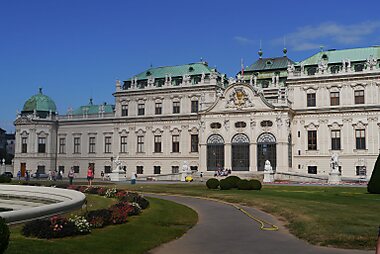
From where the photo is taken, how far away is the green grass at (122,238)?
13445 millimetres

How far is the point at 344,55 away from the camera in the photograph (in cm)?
6838

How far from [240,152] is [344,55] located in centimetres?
2102

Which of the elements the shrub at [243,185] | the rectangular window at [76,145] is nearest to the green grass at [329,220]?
the shrub at [243,185]

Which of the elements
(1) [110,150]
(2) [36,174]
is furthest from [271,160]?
(2) [36,174]

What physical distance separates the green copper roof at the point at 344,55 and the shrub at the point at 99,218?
186 ft

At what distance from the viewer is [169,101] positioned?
76750 mm

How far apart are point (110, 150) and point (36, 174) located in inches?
507

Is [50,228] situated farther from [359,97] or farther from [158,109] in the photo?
[158,109]

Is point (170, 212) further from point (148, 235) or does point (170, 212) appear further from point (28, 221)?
point (28, 221)

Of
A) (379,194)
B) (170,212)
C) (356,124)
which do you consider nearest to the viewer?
(170,212)

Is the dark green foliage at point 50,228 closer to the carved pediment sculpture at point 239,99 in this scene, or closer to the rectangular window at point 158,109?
the carved pediment sculpture at point 239,99

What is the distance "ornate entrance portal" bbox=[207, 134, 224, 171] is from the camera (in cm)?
6812

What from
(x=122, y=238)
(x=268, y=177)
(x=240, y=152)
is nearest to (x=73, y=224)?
(x=122, y=238)

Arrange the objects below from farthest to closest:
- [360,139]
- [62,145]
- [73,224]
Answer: [62,145] < [360,139] < [73,224]
